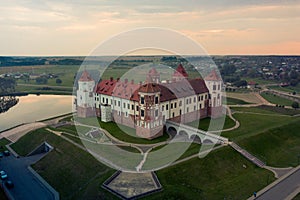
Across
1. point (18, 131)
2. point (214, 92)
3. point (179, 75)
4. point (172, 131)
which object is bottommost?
point (18, 131)

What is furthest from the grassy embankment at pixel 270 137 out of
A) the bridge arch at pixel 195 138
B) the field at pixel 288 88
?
the field at pixel 288 88

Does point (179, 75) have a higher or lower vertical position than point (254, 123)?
higher

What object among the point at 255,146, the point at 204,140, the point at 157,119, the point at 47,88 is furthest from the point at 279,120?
the point at 47,88

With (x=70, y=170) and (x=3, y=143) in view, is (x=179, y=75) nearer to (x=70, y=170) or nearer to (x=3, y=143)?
(x=70, y=170)

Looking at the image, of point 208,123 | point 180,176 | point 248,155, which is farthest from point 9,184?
point 208,123

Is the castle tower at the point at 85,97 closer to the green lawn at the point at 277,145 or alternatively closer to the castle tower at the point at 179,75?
the castle tower at the point at 179,75

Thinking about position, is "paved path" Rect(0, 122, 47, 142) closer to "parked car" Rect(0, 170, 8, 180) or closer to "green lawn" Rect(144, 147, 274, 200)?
"parked car" Rect(0, 170, 8, 180)

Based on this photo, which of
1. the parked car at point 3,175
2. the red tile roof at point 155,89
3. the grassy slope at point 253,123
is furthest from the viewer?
the red tile roof at point 155,89

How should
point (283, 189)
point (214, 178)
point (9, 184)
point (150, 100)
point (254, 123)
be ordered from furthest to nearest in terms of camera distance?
point (254, 123) < point (150, 100) < point (9, 184) < point (214, 178) < point (283, 189)

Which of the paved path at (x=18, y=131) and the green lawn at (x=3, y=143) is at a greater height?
the paved path at (x=18, y=131)
